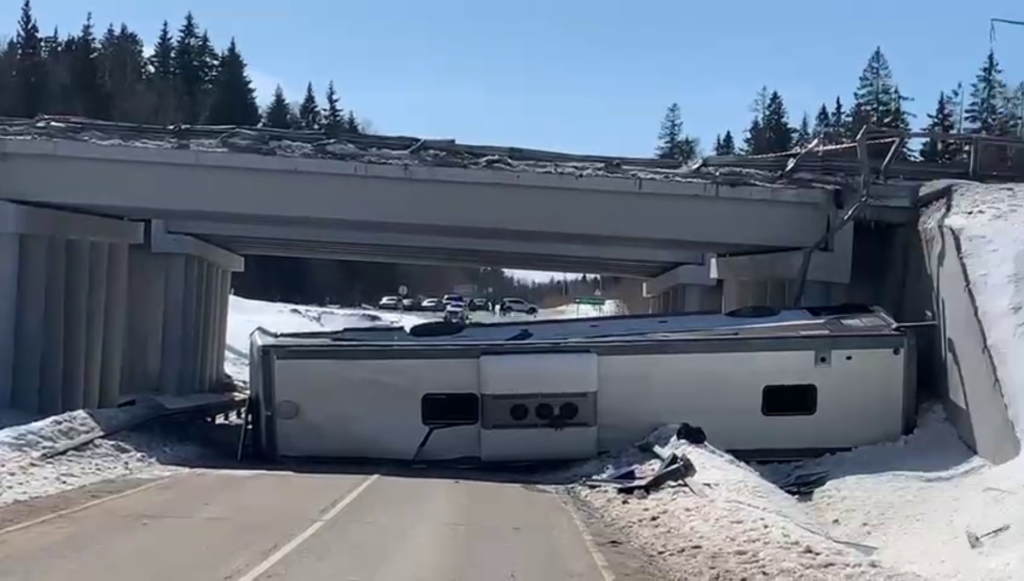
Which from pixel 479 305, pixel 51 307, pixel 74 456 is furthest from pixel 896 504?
pixel 479 305

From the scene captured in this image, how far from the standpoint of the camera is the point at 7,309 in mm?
27109

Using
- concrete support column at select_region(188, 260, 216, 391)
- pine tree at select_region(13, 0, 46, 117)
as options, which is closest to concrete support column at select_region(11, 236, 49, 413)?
concrete support column at select_region(188, 260, 216, 391)

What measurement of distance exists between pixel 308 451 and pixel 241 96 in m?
87.6

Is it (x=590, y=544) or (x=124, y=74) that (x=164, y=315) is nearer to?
(x=590, y=544)

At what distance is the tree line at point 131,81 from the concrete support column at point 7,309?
2419 inches

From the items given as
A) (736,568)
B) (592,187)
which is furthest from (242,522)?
(592,187)

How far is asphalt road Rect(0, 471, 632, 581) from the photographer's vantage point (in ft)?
34.7

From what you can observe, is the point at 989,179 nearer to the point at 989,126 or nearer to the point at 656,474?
the point at 656,474

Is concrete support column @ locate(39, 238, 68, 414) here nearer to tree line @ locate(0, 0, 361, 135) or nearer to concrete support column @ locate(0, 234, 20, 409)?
concrete support column @ locate(0, 234, 20, 409)

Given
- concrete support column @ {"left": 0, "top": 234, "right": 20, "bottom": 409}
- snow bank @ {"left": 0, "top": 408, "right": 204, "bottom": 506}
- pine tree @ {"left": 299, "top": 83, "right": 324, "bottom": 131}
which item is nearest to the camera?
snow bank @ {"left": 0, "top": 408, "right": 204, "bottom": 506}

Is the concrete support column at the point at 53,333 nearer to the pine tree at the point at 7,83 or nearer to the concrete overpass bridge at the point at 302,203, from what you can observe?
the concrete overpass bridge at the point at 302,203

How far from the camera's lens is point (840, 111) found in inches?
4200

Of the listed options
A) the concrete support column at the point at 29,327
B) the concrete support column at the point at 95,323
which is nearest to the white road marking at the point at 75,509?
the concrete support column at the point at 29,327

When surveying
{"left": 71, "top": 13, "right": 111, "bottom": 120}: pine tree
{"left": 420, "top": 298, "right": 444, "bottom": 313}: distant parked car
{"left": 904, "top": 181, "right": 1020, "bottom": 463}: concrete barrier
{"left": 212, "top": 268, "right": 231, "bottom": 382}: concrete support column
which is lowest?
{"left": 420, "top": 298, "right": 444, "bottom": 313}: distant parked car
